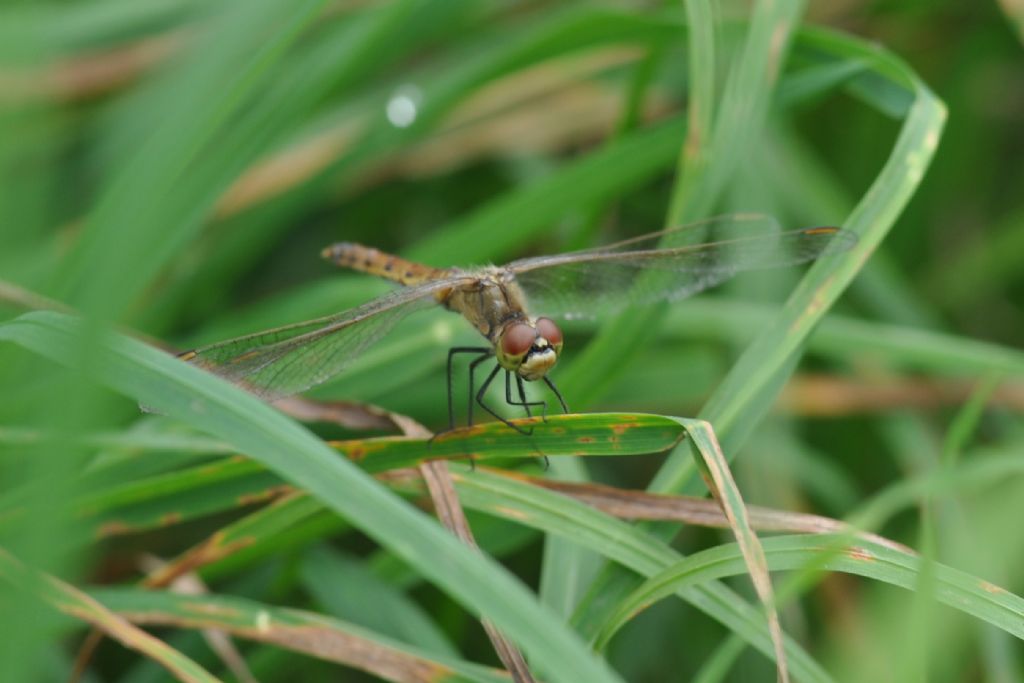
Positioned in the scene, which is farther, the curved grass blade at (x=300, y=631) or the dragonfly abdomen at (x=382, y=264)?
the dragonfly abdomen at (x=382, y=264)

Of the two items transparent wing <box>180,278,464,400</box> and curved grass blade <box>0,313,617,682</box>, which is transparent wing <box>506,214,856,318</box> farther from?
curved grass blade <box>0,313,617,682</box>

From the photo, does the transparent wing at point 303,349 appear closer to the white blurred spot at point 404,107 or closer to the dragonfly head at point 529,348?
the dragonfly head at point 529,348

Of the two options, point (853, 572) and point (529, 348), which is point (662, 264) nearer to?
point (529, 348)

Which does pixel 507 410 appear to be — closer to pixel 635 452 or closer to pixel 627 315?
pixel 627 315

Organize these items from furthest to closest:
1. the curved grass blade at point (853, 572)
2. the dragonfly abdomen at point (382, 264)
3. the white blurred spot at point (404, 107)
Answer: the white blurred spot at point (404, 107)
the dragonfly abdomen at point (382, 264)
the curved grass blade at point (853, 572)

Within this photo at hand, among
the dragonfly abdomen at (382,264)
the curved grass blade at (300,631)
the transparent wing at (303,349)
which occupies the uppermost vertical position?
the dragonfly abdomen at (382,264)

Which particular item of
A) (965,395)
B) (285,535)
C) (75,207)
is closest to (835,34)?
(965,395)

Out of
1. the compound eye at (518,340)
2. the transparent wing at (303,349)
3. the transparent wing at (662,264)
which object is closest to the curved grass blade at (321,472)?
the transparent wing at (303,349)

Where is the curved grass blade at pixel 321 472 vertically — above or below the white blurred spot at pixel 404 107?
below
